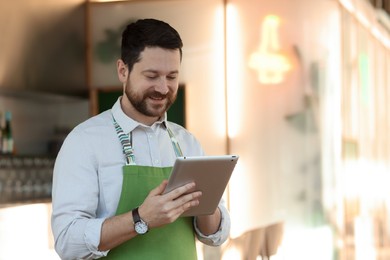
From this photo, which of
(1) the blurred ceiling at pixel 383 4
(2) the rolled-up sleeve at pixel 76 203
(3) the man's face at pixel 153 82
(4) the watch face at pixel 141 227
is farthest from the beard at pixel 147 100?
(1) the blurred ceiling at pixel 383 4

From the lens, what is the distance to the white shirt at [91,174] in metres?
1.54

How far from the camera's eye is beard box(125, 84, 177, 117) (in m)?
1.61

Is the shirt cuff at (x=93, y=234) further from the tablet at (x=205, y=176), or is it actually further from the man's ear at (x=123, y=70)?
the man's ear at (x=123, y=70)

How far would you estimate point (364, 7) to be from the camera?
5.92 m

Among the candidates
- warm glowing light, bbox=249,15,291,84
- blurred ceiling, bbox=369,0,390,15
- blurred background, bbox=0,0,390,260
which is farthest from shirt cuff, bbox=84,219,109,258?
blurred ceiling, bbox=369,0,390,15

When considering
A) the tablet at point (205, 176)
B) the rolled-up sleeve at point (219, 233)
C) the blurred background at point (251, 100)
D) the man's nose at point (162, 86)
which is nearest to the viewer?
the tablet at point (205, 176)

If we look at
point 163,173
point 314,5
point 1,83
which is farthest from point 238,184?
point 163,173

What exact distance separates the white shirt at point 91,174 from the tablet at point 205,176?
0.13 metres

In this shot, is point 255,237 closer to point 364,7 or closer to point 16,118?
point 16,118

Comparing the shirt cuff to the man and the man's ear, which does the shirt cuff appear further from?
the man's ear

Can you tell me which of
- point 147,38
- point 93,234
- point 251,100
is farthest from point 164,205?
point 251,100

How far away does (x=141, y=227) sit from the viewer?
1.52 meters

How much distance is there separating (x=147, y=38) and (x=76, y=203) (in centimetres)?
36

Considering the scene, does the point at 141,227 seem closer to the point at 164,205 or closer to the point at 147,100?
the point at 164,205
